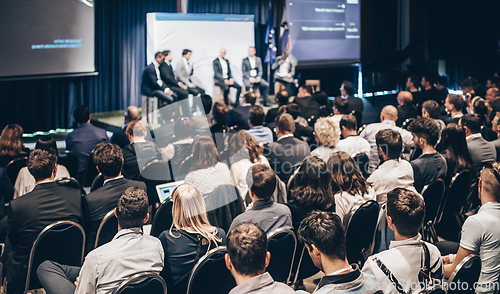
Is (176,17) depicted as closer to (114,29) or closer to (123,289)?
(114,29)

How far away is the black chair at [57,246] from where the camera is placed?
7.56ft

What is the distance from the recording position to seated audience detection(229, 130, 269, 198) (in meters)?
3.45

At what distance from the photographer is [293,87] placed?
10.6 metres

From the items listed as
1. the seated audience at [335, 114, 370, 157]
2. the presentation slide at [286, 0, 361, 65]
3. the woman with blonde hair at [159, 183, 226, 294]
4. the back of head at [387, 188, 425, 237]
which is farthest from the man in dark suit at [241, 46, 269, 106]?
the back of head at [387, 188, 425, 237]

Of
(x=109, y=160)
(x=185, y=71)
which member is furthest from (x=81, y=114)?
(x=185, y=71)

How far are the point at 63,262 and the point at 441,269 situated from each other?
212 cm

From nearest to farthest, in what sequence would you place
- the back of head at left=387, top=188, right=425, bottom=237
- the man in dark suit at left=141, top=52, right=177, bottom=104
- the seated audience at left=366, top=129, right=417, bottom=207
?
the back of head at left=387, top=188, right=425, bottom=237 < the seated audience at left=366, top=129, right=417, bottom=207 < the man in dark suit at left=141, top=52, right=177, bottom=104

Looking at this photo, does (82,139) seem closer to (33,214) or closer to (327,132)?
(33,214)

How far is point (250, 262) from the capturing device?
1.62 metres

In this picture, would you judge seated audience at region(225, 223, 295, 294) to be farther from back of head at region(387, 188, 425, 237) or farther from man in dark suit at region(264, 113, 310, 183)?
man in dark suit at region(264, 113, 310, 183)

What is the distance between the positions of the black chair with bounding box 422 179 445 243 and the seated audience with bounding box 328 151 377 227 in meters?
0.54

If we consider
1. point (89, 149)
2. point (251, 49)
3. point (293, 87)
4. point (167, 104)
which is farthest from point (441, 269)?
point (293, 87)

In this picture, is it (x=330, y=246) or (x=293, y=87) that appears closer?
(x=330, y=246)

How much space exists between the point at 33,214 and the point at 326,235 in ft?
6.15
